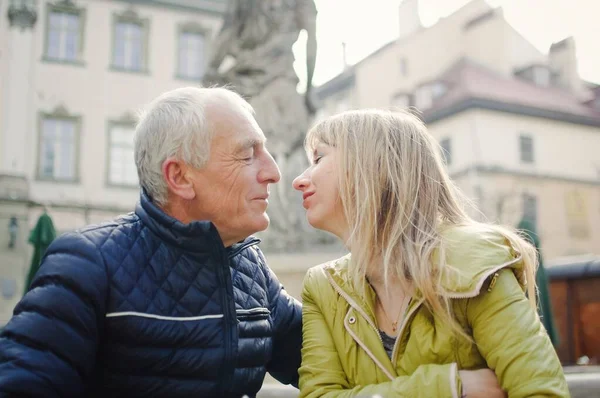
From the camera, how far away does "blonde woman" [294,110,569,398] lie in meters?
1.77

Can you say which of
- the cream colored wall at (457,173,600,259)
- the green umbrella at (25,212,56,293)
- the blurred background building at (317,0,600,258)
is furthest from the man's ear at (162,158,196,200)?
the cream colored wall at (457,173,600,259)

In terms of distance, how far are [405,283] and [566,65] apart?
124ft

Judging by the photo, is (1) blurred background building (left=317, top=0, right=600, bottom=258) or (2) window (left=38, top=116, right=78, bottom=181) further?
(1) blurred background building (left=317, top=0, right=600, bottom=258)

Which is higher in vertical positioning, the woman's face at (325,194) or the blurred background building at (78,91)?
the blurred background building at (78,91)

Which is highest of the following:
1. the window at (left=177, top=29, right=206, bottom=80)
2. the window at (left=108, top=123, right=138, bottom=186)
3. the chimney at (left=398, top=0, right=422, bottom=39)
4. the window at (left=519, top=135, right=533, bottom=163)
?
the chimney at (left=398, top=0, right=422, bottom=39)

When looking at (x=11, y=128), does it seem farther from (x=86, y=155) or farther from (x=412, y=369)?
(x=412, y=369)

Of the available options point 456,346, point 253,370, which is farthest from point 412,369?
point 253,370

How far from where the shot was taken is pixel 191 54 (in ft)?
85.2

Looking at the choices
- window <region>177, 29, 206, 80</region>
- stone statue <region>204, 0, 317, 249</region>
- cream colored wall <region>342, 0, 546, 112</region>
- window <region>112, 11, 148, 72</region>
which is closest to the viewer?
stone statue <region>204, 0, 317, 249</region>

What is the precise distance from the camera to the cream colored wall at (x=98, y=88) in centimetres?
2341

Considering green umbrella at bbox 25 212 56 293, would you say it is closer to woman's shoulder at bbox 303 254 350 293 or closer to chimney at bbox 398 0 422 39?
woman's shoulder at bbox 303 254 350 293

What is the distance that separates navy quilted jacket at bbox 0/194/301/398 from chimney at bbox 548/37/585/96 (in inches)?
1460

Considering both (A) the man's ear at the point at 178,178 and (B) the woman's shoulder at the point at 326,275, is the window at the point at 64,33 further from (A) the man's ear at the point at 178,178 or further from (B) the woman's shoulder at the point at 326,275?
(B) the woman's shoulder at the point at 326,275

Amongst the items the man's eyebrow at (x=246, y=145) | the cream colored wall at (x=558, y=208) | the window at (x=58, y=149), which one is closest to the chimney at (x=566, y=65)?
the cream colored wall at (x=558, y=208)
